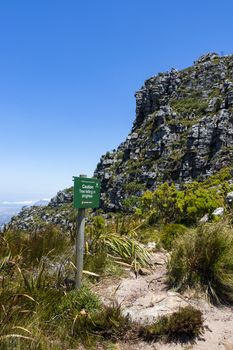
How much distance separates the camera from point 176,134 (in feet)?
340

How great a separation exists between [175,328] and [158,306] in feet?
1.91

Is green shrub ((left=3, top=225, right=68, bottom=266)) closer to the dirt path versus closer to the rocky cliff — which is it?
the dirt path

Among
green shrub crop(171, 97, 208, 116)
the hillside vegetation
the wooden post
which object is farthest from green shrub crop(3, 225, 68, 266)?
green shrub crop(171, 97, 208, 116)

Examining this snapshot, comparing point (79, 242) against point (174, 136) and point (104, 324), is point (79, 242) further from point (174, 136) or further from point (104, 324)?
point (174, 136)

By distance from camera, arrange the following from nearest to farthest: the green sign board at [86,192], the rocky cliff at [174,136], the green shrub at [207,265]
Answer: the green sign board at [86,192]
the green shrub at [207,265]
the rocky cliff at [174,136]

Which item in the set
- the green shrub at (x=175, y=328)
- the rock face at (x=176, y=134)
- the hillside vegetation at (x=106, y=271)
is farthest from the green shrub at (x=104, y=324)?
the rock face at (x=176, y=134)

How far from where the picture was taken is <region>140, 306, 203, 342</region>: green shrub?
16.5 feet

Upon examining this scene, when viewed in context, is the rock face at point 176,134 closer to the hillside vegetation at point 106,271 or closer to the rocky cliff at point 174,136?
the rocky cliff at point 174,136

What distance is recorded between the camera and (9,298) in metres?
4.57

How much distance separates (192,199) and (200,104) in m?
101

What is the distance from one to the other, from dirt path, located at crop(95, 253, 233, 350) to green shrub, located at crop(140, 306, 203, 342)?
0.12 m

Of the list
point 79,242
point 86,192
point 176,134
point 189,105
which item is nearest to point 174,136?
point 176,134

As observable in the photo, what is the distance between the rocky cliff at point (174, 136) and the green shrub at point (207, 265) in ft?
204

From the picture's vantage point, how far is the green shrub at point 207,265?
6.21 meters
